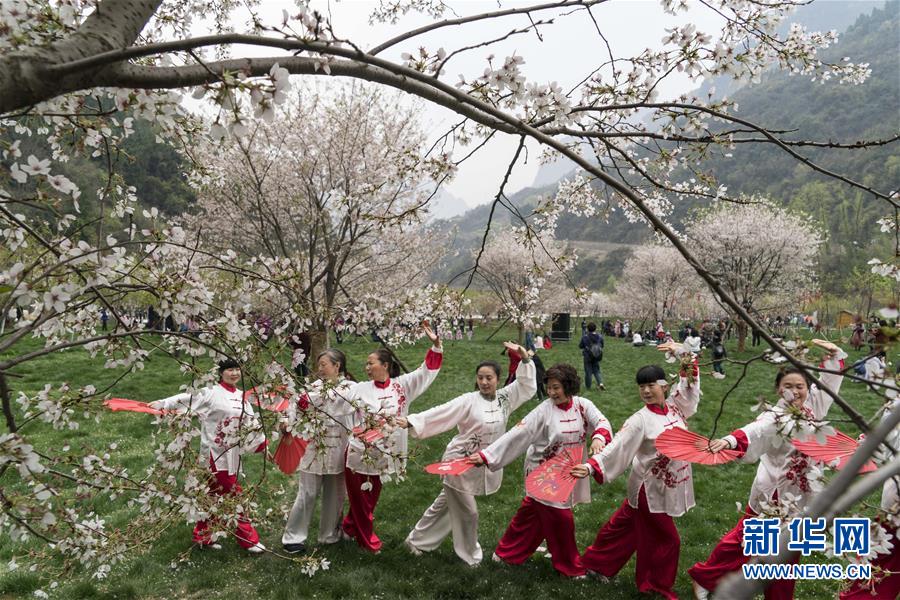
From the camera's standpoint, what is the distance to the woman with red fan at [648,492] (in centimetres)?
425

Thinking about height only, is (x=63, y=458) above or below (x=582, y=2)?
below

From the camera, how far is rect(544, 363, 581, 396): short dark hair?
4.74 metres

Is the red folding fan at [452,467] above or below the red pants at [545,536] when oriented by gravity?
above

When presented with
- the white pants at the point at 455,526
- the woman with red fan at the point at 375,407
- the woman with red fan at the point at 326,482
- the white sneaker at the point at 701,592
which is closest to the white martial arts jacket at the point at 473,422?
the white pants at the point at 455,526

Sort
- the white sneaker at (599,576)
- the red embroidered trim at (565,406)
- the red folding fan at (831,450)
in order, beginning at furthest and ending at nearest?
the red embroidered trim at (565,406), the white sneaker at (599,576), the red folding fan at (831,450)

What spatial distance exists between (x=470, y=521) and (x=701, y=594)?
2.00 meters

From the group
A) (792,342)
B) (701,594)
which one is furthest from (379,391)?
(792,342)

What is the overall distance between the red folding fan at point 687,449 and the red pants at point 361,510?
2722 mm

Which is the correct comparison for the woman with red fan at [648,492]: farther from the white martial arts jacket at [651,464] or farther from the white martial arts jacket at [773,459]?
the white martial arts jacket at [773,459]

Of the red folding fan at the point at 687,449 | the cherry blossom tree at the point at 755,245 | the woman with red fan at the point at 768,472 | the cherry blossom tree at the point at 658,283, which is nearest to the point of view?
the woman with red fan at the point at 768,472

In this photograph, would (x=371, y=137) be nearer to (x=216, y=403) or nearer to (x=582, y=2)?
(x=216, y=403)

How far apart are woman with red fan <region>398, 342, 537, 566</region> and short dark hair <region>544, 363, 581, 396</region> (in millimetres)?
377

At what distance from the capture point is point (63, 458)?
2424 millimetres

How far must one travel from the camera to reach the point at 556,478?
4.51 m
